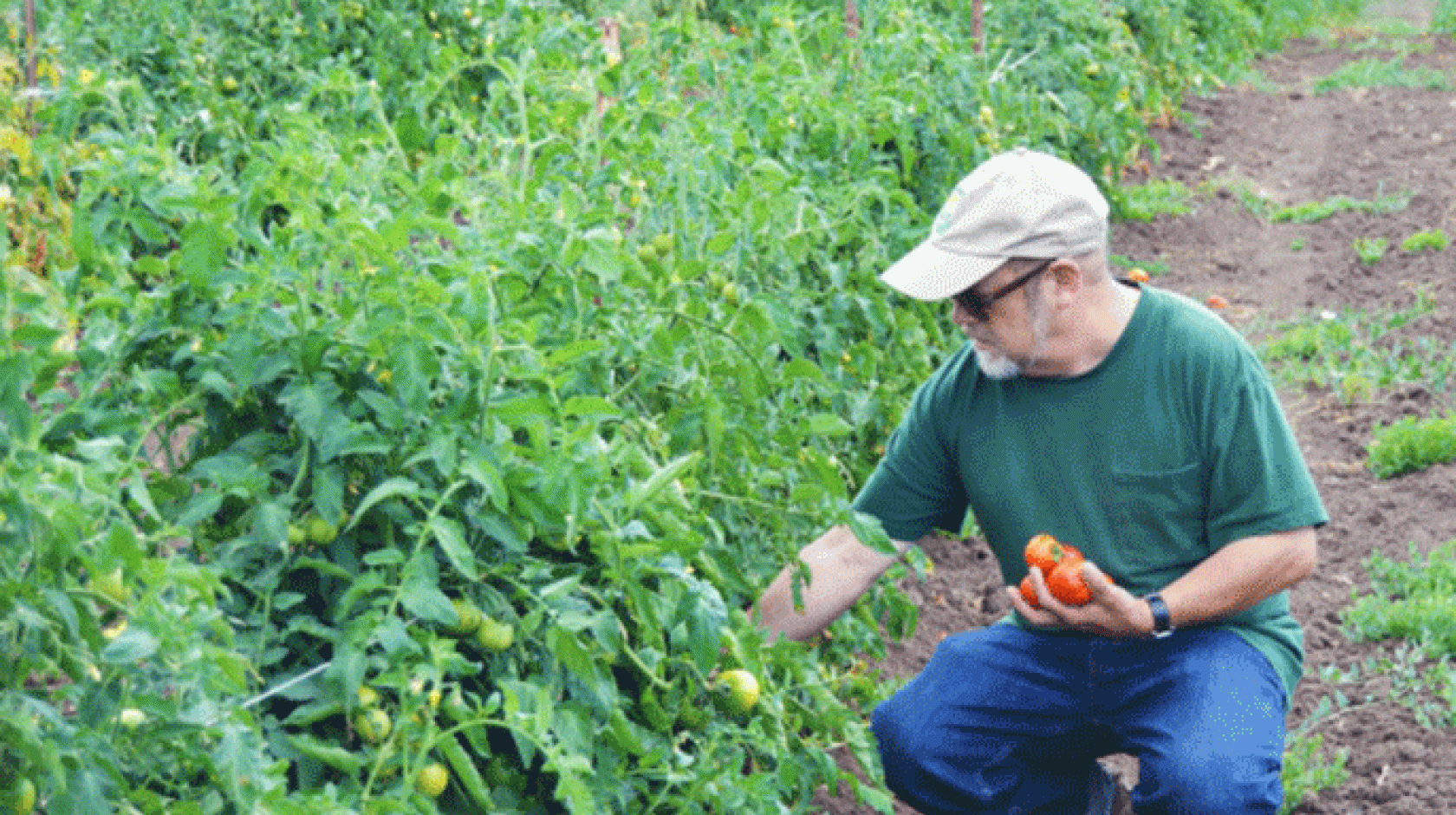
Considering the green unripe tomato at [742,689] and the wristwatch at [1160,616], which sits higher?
the wristwatch at [1160,616]

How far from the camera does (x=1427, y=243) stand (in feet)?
23.7

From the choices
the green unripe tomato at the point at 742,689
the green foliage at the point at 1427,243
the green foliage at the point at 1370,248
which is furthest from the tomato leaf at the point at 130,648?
the green foliage at the point at 1427,243

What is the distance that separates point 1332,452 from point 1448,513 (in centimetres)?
61

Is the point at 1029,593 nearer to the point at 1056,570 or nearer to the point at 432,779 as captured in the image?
the point at 1056,570

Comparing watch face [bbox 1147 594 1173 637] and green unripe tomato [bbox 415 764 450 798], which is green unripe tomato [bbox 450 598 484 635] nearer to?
green unripe tomato [bbox 415 764 450 798]

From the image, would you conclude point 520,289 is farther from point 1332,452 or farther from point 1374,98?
point 1374,98

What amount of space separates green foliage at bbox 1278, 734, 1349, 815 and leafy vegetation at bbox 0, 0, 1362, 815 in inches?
34.8

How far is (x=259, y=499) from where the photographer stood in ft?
7.96

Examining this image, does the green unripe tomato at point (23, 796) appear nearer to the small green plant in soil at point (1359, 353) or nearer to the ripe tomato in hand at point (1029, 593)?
the ripe tomato in hand at point (1029, 593)

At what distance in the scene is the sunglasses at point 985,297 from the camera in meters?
3.09

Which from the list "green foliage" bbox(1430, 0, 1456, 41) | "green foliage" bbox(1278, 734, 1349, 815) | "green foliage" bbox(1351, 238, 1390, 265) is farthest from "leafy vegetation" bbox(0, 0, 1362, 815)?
"green foliage" bbox(1430, 0, 1456, 41)

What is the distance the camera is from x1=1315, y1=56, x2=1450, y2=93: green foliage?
10602 millimetres

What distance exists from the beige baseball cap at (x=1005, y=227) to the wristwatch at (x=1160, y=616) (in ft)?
1.97

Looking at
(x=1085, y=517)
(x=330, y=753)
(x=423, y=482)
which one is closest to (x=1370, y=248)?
(x=1085, y=517)
